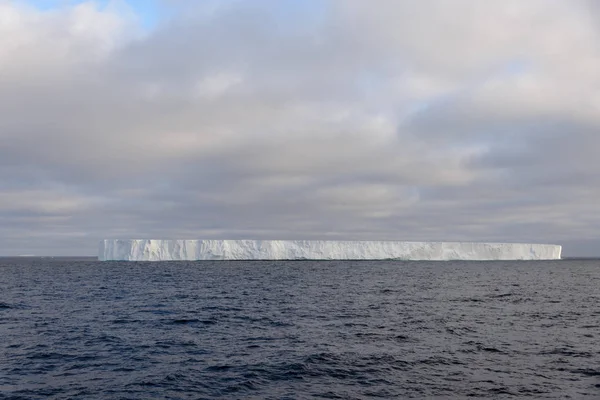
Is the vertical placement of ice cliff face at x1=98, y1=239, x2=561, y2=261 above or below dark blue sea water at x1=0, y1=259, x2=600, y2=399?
above

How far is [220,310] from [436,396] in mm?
18064

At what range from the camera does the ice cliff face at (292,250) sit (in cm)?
10756

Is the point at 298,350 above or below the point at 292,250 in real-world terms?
below

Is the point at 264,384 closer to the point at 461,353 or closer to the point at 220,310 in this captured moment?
the point at 461,353

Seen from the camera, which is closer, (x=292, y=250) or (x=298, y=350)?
(x=298, y=350)

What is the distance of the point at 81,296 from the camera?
3706 cm

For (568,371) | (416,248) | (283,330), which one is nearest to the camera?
(568,371)

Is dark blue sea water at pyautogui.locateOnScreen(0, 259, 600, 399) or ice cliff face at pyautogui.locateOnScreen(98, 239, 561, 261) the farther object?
ice cliff face at pyautogui.locateOnScreen(98, 239, 561, 261)

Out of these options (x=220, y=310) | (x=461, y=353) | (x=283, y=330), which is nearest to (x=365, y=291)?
(x=220, y=310)

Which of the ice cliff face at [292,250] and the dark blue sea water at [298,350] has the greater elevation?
the ice cliff face at [292,250]

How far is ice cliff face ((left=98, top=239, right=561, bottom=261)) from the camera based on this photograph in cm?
10756

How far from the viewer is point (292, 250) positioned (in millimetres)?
114188

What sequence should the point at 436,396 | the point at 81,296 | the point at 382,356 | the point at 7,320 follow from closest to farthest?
1. the point at 436,396
2. the point at 382,356
3. the point at 7,320
4. the point at 81,296

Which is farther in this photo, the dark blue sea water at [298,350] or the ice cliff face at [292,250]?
the ice cliff face at [292,250]
